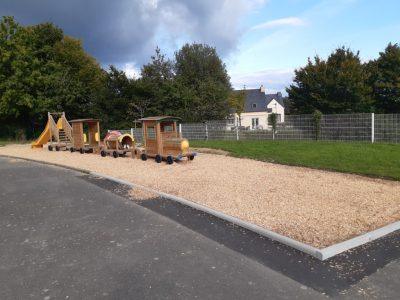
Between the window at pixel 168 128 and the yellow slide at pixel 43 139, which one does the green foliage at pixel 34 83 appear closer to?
the yellow slide at pixel 43 139

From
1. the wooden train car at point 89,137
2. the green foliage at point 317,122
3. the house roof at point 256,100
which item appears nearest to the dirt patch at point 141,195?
the wooden train car at point 89,137

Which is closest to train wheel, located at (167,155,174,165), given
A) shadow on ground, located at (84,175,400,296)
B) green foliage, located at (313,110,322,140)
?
shadow on ground, located at (84,175,400,296)

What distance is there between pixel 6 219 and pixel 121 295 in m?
4.36

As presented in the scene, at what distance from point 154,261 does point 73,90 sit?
28934 mm

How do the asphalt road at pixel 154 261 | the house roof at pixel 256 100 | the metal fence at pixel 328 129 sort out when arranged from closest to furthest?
1. the asphalt road at pixel 154 261
2. the metal fence at pixel 328 129
3. the house roof at pixel 256 100

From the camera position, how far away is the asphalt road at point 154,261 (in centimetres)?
414

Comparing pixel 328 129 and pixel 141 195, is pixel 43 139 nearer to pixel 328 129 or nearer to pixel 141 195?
pixel 328 129

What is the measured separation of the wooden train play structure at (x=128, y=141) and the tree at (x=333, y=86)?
16.3 m

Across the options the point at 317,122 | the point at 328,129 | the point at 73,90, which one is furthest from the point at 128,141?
the point at 73,90

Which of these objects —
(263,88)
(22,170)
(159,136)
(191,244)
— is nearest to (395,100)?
(159,136)

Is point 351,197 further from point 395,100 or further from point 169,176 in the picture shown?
point 395,100

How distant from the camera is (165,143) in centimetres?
1461

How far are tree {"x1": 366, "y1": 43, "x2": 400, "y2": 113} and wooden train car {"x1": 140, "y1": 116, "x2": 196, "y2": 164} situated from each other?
22.3 m

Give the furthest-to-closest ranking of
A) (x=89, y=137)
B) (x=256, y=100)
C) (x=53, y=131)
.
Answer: (x=256, y=100) < (x=53, y=131) < (x=89, y=137)
